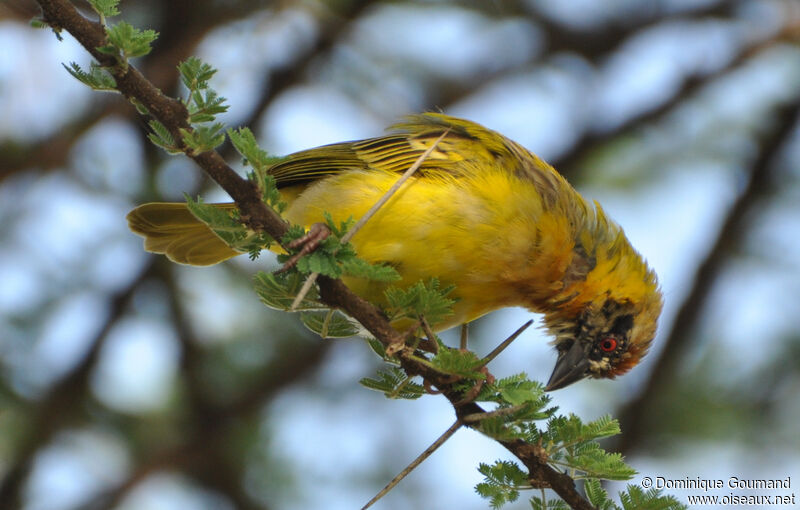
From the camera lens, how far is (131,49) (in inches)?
71.1

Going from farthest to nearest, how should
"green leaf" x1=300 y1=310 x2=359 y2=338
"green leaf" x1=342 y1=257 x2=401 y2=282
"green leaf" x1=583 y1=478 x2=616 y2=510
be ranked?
"green leaf" x1=300 y1=310 x2=359 y2=338
"green leaf" x1=583 y1=478 x2=616 y2=510
"green leaf" x1=342 y1=257 x2=401 y2=282

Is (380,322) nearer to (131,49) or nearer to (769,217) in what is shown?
(131,49)

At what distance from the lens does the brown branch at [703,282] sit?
4.75 metres

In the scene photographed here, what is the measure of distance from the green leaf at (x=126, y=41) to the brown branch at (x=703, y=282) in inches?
145

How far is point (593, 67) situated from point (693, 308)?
1.89 m

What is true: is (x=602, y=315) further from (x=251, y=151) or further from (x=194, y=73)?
(x=194, y=73)

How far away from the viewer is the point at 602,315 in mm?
3494

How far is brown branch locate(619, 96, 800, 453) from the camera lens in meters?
4.75

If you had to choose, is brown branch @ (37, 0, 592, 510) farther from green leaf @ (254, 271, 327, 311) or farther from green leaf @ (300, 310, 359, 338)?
green leaf @ (300, 310, 359, 338)

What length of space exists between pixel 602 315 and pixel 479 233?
82cm

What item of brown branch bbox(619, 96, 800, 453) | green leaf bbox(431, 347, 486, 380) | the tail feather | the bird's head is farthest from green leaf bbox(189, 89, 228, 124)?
brown branch bbox(619, 96, 800, 453)

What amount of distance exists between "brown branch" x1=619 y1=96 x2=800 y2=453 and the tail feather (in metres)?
2.62

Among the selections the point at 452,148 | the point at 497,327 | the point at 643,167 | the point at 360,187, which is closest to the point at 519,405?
the point at 360,187

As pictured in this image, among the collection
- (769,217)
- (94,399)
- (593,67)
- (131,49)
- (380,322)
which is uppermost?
(593,67)
